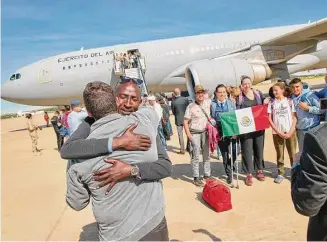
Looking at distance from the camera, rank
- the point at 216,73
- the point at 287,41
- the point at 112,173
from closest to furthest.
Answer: the point at 112,173, the point at 216,73, the point at 287,41

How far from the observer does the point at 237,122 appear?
5293 millimetres

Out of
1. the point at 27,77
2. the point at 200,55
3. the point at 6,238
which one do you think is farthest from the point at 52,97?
the point at 6,238

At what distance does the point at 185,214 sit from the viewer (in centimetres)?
433

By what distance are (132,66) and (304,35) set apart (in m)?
8.50

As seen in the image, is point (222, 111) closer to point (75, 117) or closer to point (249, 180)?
point (249, 180)

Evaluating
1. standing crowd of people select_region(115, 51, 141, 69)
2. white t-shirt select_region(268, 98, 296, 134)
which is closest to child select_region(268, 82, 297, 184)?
white t-shirt select_region(268, 98, 296, 134)

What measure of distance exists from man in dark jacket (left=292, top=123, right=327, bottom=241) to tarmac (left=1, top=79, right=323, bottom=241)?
2.09 metres

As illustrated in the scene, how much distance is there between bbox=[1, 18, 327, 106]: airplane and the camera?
16.1 meters

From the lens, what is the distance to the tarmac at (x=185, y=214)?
144 inches

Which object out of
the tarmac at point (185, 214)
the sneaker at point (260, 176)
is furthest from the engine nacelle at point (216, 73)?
the sneaker at point (260, 176)

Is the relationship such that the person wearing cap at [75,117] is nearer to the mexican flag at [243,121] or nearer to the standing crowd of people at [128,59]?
the mexican flag at [243,121]

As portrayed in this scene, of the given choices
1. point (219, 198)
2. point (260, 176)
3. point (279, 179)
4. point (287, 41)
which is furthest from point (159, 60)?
point (219, 198)

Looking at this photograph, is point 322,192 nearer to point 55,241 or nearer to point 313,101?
point 55,241

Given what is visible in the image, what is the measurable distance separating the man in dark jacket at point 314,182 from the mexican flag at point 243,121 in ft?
12.3
